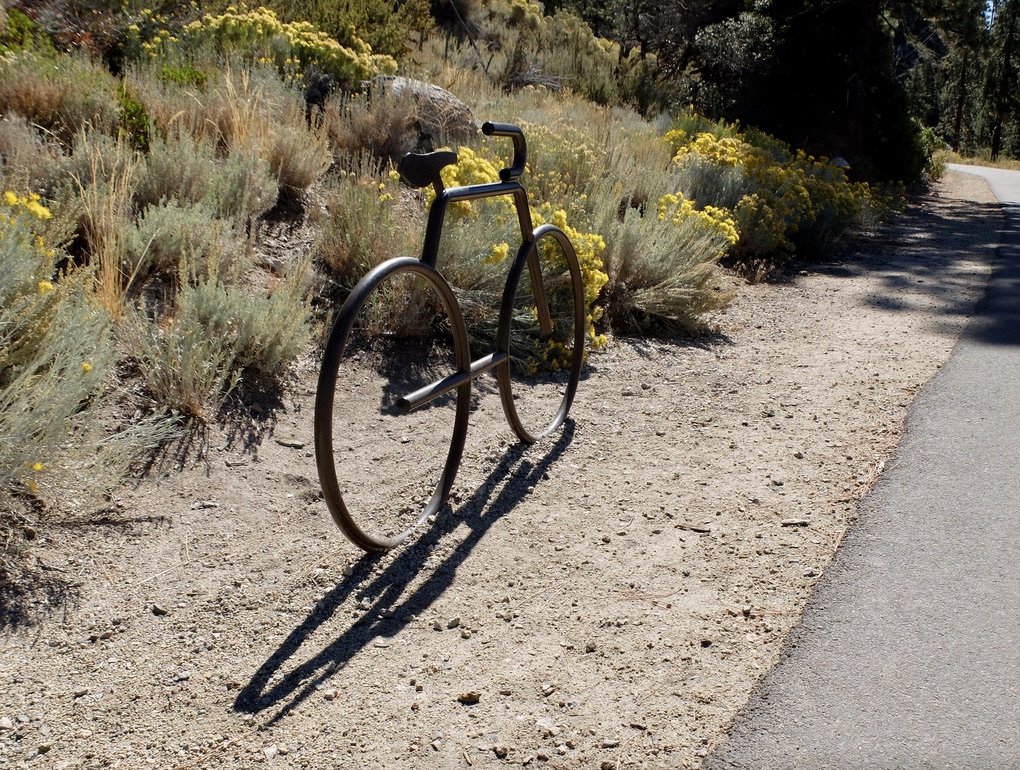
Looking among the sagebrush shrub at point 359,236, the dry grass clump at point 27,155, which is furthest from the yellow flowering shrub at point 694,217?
the dry grass clump at point 27,155

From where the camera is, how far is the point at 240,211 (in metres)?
6.18

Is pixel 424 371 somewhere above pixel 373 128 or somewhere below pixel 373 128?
below

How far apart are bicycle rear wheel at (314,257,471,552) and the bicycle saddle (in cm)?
35

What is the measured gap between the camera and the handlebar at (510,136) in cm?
→ 407

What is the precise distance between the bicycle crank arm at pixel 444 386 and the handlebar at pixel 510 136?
0.81m

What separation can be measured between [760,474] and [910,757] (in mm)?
2025

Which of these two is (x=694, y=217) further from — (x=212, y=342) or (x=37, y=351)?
(x=37, y=351)

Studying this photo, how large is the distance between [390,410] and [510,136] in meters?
1.62

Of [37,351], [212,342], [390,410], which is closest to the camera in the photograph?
[37,351]

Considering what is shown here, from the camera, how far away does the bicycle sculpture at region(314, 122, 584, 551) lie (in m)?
3.51

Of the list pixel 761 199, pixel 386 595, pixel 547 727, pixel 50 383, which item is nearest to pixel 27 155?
pixel 50 383

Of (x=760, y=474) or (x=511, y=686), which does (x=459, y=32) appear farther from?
(x=511, y=686)

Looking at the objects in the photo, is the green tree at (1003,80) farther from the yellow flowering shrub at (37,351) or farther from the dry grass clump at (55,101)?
the yellow flowering shrub at (37,351)

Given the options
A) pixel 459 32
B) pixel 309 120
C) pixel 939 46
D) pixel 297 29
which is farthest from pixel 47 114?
pixel 939 46
